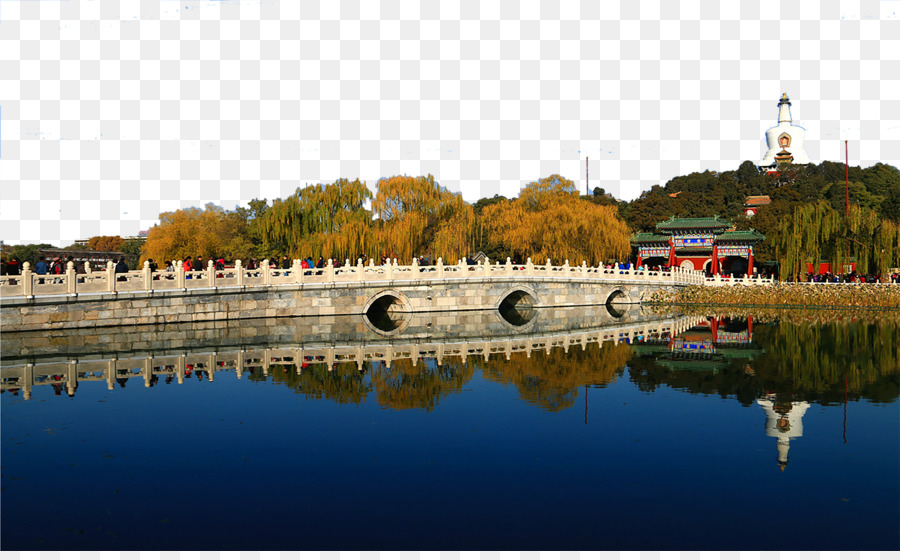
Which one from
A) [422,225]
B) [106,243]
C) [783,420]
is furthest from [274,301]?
[106,243]

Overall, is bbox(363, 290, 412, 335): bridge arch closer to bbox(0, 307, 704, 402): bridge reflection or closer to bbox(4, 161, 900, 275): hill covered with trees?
bbox(0, 307, 704, 402): bridge reflection

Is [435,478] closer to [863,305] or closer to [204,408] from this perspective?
[204,408]

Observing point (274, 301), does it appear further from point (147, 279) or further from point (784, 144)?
point (784, 144)

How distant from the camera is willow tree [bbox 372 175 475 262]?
2886cm

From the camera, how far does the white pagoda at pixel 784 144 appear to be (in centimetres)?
6241

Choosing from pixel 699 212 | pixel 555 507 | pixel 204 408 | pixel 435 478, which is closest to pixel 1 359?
pixel 204 408

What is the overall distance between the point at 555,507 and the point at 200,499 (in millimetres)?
3270

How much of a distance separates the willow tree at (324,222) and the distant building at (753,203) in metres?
29.7

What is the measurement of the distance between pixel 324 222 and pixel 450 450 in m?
→ 21.5

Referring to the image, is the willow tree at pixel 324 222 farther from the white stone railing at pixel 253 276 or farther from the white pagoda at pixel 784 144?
the white pagoda at pixel 784 144

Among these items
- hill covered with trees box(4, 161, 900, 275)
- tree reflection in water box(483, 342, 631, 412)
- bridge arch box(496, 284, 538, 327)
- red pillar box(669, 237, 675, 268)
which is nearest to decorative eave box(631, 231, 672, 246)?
red pillar box(669, 237, 675, 268)

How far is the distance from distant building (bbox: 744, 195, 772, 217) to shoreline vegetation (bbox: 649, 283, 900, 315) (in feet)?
59.9

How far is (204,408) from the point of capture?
34.4 ft

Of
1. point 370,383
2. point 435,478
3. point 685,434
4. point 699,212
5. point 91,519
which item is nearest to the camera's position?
point 91,519
